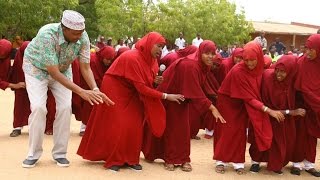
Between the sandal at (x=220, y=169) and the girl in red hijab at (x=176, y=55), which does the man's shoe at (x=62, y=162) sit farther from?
the girl in red hijab at (x=176, y=55)

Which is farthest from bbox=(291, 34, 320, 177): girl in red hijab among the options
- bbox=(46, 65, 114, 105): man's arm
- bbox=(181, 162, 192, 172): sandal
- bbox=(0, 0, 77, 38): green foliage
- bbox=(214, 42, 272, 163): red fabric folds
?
bbox=(0, 0, 77, 38): green foliage

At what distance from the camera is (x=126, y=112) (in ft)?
21.7

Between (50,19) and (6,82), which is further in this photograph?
(50,19)

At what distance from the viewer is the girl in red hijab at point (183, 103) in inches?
261

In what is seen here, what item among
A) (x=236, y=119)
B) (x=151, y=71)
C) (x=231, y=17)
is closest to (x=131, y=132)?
(x=151, y=71)

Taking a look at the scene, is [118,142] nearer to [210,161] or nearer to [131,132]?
[131,132]

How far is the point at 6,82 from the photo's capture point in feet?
27.3

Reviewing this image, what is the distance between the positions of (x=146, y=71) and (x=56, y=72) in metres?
1.19

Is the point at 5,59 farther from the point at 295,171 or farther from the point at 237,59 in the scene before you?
the point at 295,171

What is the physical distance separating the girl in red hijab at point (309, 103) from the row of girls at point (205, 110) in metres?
0.01

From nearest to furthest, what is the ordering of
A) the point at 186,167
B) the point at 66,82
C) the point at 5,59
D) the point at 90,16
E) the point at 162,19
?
the point at 66,82 < the point at 186,167 < the point at 5,59 < the point at 162,19 < the point at 90,16

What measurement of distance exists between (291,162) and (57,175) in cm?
360

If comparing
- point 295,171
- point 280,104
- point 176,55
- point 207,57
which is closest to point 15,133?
point 176,55

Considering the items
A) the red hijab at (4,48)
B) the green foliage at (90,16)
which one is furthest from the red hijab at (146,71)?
the green foliage at (90,16)
